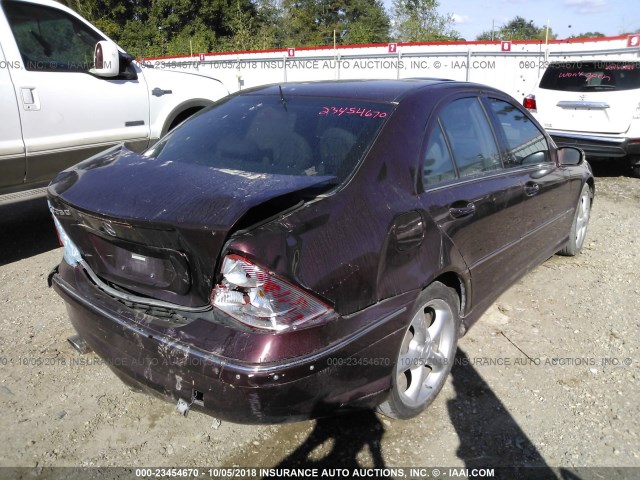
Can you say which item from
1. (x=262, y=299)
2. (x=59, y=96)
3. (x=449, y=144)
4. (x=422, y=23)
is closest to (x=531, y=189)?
(x=449, y=144)

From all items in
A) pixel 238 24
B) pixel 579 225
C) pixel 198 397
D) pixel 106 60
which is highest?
pixel 238 24

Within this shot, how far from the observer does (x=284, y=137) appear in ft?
8.80

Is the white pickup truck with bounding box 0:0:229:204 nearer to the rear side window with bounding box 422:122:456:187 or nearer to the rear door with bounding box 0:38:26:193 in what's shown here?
the rear door with bounding box 0:38:26:193

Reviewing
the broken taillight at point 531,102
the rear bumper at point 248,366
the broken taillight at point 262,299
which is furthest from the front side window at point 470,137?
the broken taillight at point 531,102

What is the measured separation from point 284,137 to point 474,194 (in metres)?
1.08

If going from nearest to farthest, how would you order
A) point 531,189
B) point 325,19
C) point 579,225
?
point 531,189 → point 579,225 → point 325,19

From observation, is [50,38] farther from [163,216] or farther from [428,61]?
[428,61]

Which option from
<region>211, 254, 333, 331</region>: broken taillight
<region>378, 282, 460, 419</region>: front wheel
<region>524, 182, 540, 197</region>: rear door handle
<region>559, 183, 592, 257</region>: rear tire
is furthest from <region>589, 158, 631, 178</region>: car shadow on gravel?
<region>211, 254, 333, 331</region>: broken taillight

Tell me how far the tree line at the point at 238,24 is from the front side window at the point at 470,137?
3141 centimetres

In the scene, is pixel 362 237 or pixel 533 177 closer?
pixel 362 237

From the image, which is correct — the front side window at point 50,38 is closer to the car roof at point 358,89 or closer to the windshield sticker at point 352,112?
the car roof at point 358,89

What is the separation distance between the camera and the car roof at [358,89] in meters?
2.80

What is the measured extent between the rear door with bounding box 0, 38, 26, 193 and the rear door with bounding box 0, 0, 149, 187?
5 cm

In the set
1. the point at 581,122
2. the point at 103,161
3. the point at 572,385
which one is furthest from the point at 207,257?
the point at 581,122
